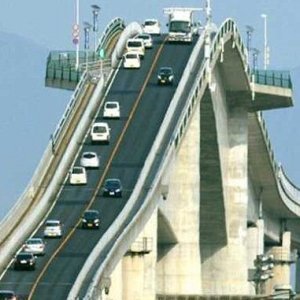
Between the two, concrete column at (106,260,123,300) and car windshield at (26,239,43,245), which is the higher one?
car windshield at (26,239,43,245)

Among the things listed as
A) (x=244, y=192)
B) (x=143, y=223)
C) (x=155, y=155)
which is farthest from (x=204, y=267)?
(x=143, y=223)

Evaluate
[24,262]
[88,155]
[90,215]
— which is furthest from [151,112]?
[24,262]

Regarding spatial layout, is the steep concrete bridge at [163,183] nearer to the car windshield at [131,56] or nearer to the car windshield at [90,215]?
the car windshield at [90,215]

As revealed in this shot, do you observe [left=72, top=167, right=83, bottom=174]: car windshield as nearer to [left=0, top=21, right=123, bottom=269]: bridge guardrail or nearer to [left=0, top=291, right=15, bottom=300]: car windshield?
[left=0, top=21, right=123, bottom=269]: bridge guardrail

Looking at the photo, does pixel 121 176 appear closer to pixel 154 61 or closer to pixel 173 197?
pixel 173 197

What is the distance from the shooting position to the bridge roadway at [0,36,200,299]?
399ft

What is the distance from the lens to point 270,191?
197m

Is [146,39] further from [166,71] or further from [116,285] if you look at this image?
[116,285]

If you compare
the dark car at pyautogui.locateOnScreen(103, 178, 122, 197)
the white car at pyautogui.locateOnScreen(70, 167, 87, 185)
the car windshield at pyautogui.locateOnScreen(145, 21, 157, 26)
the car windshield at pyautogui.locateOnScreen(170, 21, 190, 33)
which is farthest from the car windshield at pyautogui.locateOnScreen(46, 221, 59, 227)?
the car windshield at pyautogui.locateOnScreen(145, 21, 157, 26)

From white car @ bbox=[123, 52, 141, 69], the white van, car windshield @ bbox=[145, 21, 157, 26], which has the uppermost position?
car windshield @ bbox=[145, 21, 157, 26]

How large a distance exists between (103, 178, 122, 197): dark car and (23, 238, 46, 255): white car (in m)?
10.4

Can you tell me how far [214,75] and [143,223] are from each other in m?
32.0

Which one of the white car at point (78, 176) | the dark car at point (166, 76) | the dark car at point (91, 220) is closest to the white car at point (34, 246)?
the dark car at point (91, 220)

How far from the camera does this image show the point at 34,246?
126 metres
